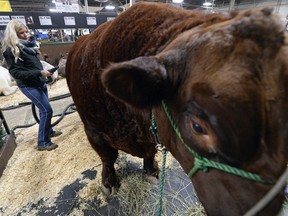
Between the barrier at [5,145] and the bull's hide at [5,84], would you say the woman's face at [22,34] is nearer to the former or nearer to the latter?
the barrier at [5,145]

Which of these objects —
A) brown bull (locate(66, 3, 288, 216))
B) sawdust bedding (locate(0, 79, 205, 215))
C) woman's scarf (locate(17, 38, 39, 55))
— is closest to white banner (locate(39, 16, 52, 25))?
woman's scarf (locate(17, 38, 39, 55))

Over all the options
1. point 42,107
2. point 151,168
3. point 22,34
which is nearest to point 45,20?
point 22,34

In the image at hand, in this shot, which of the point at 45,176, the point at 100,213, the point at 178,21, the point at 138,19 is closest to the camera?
the point at 178,21

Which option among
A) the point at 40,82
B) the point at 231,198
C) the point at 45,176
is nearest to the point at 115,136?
the point at 231,198

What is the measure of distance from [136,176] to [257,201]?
7.14ft

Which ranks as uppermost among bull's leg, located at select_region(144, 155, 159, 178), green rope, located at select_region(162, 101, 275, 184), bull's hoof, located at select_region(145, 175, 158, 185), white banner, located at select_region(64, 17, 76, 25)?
white banner, located at select_region(64, 17, 76, 25)

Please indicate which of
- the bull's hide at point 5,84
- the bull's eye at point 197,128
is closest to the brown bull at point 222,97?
the bull's eye at point 197,128

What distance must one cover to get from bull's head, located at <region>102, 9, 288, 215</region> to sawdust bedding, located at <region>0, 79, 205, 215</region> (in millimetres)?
1638

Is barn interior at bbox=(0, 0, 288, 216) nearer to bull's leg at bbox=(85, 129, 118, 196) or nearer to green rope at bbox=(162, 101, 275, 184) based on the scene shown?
bull's leg at bbox=(85, 129, 118, 196)

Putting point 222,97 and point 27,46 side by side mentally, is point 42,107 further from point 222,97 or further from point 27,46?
point 222,97

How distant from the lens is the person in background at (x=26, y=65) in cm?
308

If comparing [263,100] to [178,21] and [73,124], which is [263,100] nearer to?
[178,21]

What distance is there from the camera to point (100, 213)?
2.45 metres

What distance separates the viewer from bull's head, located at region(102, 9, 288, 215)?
2.65ft
